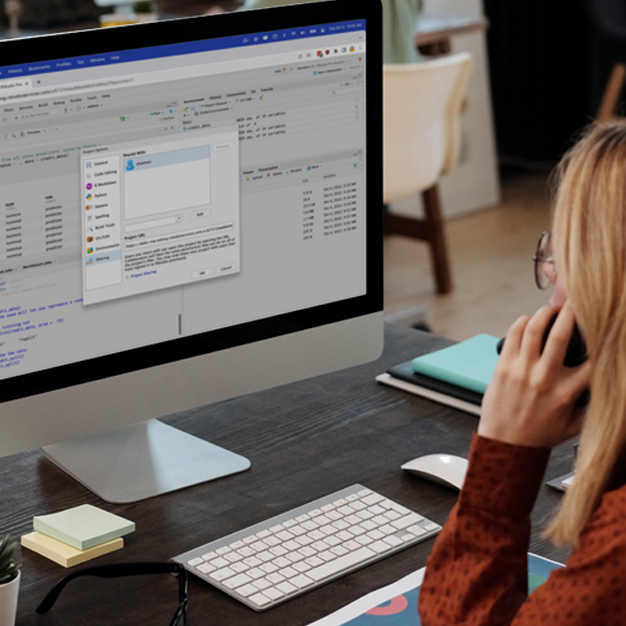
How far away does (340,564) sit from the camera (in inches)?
39.3

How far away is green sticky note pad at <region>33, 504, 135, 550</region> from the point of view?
1.02 metres

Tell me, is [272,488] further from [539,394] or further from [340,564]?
[539,394]

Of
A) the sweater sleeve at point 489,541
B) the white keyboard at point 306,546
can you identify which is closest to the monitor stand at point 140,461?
the white keyboard at point 306,546

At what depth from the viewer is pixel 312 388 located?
142 cm

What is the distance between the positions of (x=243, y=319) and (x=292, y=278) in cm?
7

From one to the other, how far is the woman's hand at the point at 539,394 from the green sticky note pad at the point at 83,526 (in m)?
0.38

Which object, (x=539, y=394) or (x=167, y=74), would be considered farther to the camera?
(x=167, y=74)

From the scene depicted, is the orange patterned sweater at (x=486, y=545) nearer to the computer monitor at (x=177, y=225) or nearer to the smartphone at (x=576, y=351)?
the smartphone at (x=576, y=351)

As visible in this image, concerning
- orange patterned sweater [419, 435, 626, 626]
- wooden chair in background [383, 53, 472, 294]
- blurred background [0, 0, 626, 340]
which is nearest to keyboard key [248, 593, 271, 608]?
orange patterned sweater [419, 435, 626, 626]

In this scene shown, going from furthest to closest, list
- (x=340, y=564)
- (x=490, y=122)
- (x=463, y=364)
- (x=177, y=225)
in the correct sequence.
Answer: (x=490, y=122)
(x=463, y=364)
(x=177, y=225)
(x=340, y=564)

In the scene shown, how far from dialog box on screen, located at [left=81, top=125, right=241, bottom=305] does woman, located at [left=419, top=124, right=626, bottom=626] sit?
359 mm

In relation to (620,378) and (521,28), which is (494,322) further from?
(620,378)

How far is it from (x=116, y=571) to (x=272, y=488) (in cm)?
24

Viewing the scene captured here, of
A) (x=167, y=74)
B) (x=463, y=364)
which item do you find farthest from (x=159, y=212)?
(x=463, y=364)
